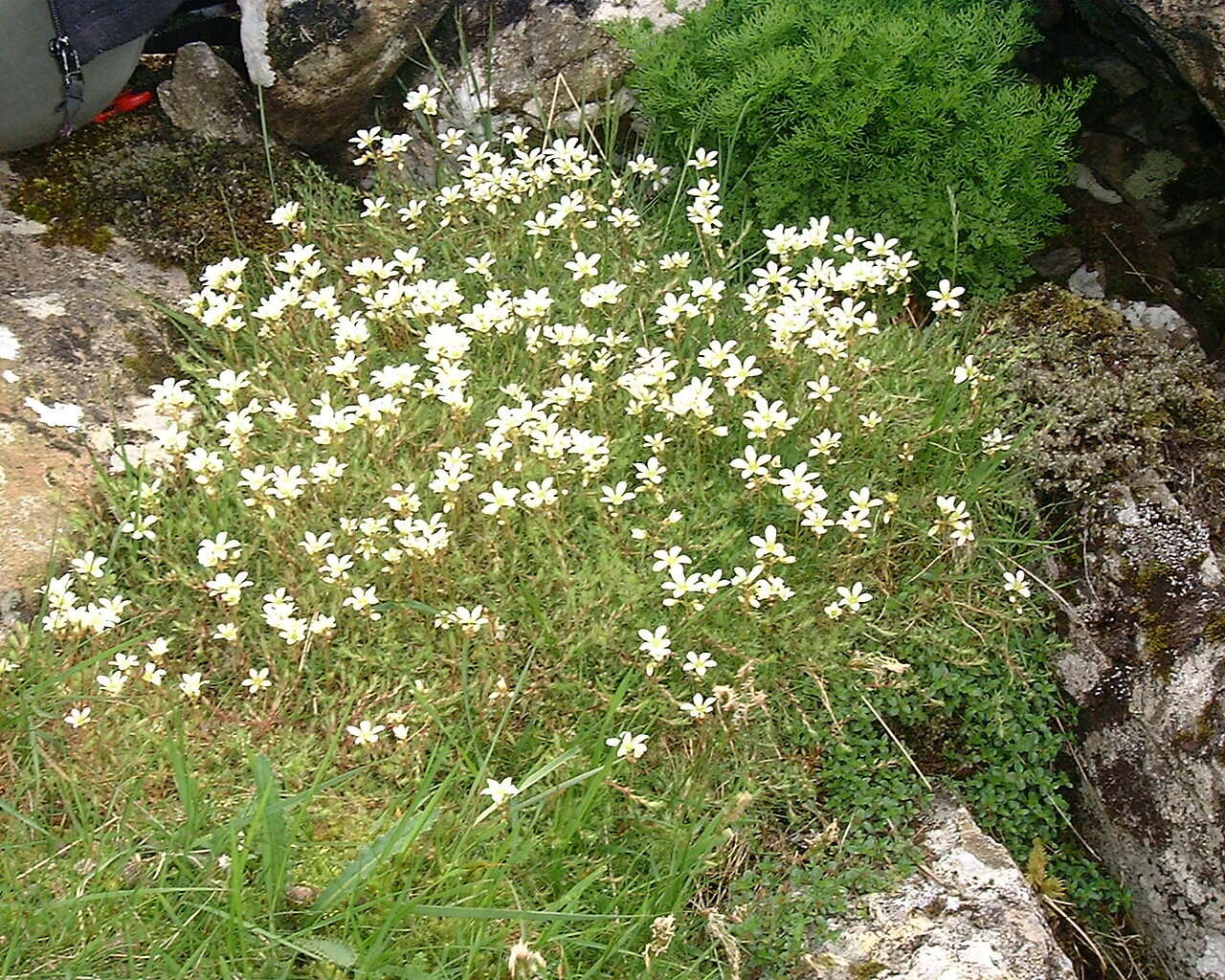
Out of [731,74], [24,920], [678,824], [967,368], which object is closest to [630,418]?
[967,368]

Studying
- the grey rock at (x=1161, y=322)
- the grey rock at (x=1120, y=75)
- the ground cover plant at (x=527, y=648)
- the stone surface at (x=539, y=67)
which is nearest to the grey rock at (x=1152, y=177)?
the grey rock at (x=1120, y=75)

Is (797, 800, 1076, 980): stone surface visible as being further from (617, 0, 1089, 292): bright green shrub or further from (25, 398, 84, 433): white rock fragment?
(25, 398, 84, 433): white rock fragment

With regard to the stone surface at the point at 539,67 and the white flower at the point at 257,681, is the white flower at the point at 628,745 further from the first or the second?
the stone surface at the point at 539,67

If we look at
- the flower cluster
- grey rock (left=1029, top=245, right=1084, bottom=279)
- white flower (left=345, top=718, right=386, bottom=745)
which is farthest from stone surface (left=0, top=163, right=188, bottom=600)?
grey rock (left=1029, top=245, right=1084, bottom=279)

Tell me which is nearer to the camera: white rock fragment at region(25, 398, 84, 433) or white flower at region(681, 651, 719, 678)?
white flower at region(681, 651, 719, 678)

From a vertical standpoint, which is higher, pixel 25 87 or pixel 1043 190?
pixel 25 87

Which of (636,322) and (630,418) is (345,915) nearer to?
(630,418)
